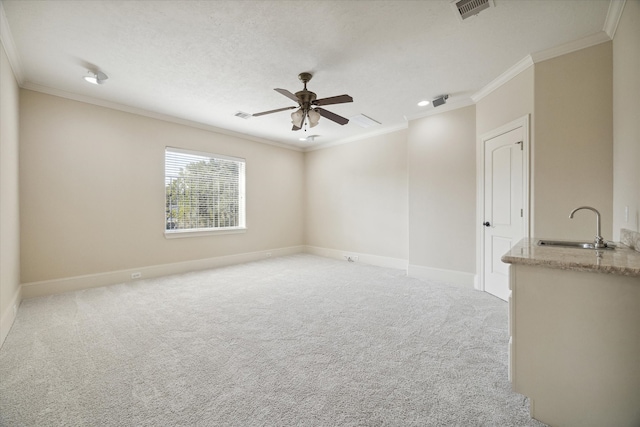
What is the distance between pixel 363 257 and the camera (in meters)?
6.11

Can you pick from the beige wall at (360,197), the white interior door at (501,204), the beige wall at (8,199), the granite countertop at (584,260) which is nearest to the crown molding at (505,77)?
the white interior door at (501,204)

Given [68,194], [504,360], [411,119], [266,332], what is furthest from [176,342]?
[411,119]

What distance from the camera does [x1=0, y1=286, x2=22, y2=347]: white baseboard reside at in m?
2.47

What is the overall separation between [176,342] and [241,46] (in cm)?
299

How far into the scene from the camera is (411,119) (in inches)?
191

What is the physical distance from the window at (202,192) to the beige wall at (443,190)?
147 inches

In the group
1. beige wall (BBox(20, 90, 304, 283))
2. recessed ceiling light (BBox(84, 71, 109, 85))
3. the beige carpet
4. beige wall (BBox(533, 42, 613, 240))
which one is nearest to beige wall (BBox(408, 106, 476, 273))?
the beige carpet

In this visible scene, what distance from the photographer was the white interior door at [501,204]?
131 inches

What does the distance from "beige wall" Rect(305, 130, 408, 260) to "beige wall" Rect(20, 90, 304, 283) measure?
2533mm

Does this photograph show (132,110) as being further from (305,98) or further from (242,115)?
(305,98)

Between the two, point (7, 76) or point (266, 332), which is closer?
point (266, 332)

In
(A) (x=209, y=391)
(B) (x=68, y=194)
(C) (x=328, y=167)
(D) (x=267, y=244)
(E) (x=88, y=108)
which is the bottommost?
(A) (x=209, y=391)

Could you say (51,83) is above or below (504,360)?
above

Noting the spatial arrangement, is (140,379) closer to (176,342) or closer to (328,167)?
(176,342)
